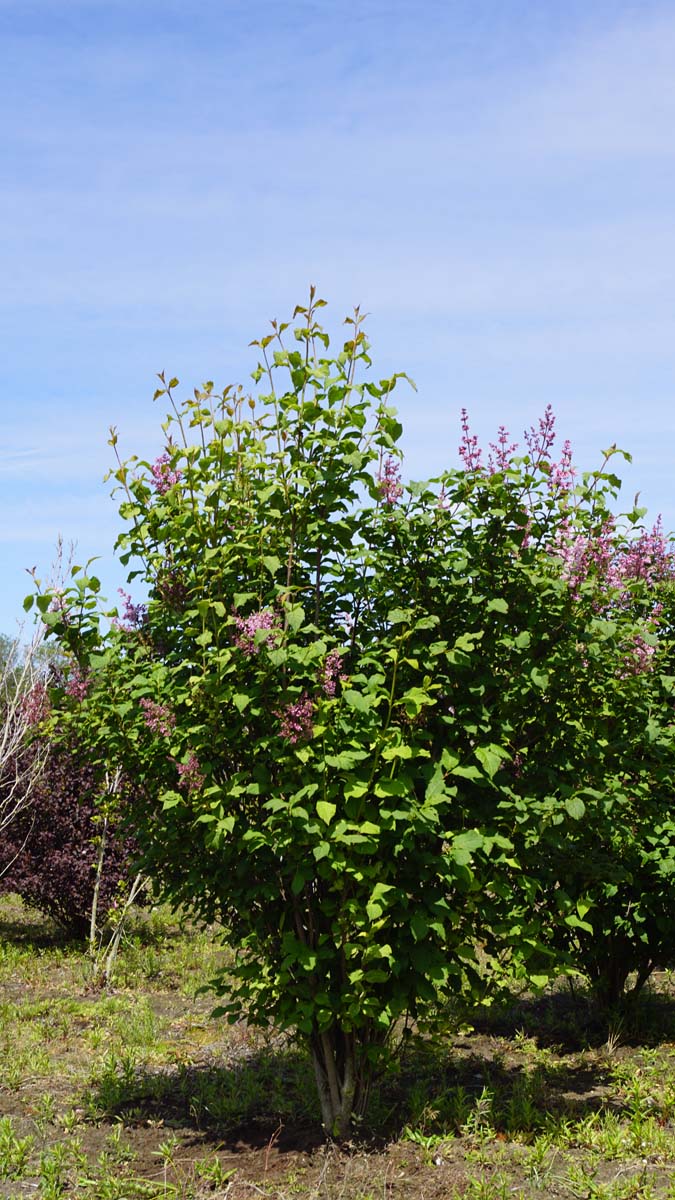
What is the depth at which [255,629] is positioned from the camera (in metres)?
4.21

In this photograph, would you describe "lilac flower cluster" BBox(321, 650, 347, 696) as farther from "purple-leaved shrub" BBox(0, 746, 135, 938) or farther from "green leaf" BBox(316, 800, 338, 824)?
"purple-leaved shrub" BBox(0, 746, 135, 938)

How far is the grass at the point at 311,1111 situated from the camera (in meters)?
4.62

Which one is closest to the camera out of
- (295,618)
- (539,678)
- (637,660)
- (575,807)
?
(295,618)

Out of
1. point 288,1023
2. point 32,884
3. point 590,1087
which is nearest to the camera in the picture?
point 288,1023

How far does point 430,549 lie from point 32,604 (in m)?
1.76

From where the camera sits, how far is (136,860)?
212 inches

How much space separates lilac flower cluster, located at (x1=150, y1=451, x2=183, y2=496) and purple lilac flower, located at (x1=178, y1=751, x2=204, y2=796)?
1214 millimetres

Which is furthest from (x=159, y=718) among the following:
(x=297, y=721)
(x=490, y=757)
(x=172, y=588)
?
(x=490, y=757)

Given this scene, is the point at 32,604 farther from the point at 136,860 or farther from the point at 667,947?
the point at 667,947

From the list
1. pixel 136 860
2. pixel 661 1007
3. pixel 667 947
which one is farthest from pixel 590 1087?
pixel 136 860

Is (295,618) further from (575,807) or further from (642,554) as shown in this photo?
(642,554)

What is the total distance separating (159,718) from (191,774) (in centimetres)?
29

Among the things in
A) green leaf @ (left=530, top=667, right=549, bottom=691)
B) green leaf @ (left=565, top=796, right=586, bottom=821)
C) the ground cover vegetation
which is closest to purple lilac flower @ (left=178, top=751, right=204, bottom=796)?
the ground cover vegetation

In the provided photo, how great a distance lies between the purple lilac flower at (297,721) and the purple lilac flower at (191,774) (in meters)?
0.53
